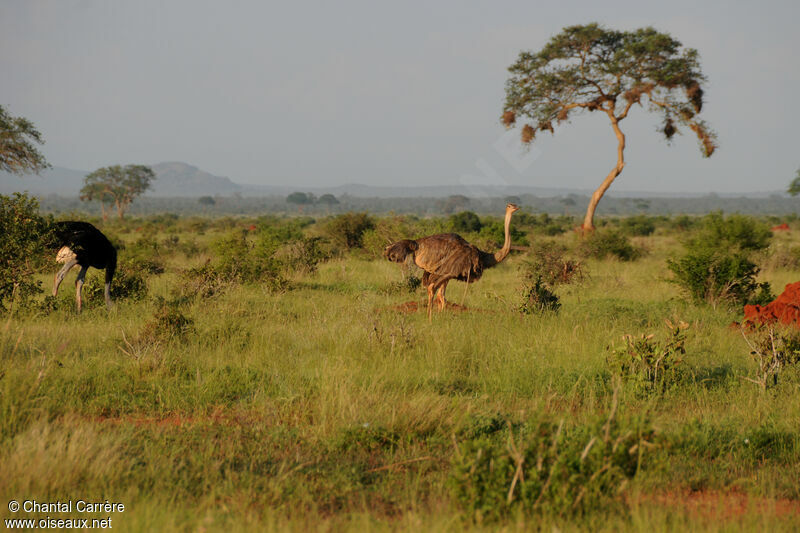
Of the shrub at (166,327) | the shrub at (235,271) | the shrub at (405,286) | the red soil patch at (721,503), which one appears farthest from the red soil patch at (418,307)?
the red soil patch at (721,503)

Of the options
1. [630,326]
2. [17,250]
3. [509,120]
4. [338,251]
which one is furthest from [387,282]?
[509,120]

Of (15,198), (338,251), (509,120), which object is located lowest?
(338,251)

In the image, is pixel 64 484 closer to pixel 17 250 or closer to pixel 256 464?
pixel 256 464

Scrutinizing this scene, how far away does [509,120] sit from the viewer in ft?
84.8

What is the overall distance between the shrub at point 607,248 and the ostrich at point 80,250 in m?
14.0

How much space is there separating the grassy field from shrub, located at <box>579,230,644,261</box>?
11.3m

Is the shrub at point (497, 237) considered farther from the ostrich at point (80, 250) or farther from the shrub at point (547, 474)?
the shrub at point (547, 474)

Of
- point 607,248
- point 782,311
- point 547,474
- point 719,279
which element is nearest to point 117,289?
point 547,474

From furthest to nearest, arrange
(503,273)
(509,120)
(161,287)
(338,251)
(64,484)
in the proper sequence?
(509,120) → (338,251) → (503,273) → (161,287) → (64,484)

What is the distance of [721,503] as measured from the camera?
129 inches

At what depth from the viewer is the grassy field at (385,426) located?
3221mm

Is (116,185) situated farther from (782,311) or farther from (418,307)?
(782,311)

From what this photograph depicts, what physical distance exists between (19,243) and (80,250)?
95cm

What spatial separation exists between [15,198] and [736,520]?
28.0ft
